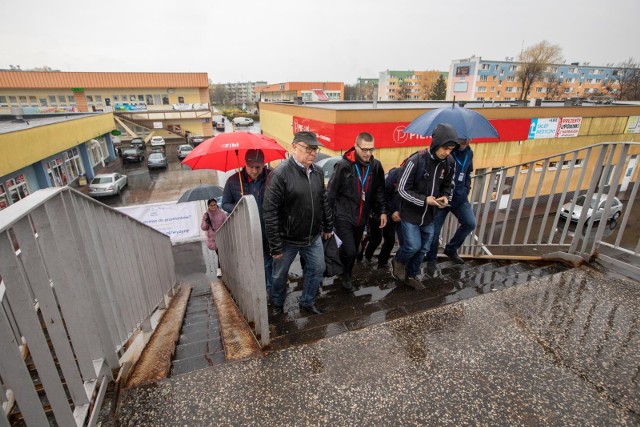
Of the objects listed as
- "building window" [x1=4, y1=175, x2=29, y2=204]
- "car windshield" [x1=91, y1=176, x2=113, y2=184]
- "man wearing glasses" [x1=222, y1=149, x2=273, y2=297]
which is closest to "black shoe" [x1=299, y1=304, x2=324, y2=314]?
"man wearing glasses" [x1=222, y1=149, x2=273, y2=297]

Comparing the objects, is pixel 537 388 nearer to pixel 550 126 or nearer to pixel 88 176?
pixel 550 126

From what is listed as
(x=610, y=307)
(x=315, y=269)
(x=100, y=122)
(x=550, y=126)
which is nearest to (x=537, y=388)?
(x=610, y=307)

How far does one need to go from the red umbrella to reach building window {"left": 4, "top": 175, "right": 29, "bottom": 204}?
1509 centimetres

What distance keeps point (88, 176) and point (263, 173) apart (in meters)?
26.1

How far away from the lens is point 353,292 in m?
3.92

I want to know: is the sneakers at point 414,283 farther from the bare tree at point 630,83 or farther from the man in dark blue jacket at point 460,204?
the bare tree at point 630,83

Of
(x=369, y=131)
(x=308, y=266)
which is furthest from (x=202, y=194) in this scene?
(x=369, y=131)

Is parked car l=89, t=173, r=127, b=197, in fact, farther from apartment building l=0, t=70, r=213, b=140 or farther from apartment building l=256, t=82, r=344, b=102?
apartment building l=256, t=82, r=344, b=102

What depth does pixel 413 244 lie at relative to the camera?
3.74 metres

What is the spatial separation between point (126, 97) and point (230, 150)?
45.3 m

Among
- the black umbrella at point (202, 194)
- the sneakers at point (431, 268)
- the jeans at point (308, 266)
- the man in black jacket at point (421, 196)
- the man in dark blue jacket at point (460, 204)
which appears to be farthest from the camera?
the black umbrella at point (202, 194)

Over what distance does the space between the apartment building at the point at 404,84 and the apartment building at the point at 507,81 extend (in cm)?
2277

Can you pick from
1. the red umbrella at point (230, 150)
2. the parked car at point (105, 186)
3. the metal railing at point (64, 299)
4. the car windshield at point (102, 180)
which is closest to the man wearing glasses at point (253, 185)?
the red umbrella at point (230, 150)

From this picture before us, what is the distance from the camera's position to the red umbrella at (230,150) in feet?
12.9
